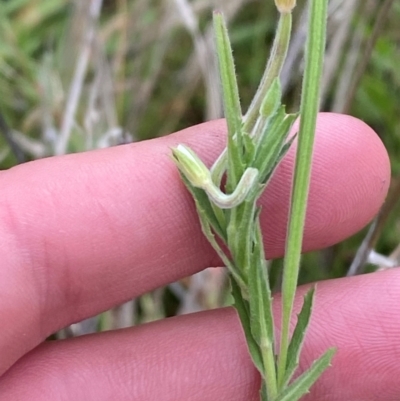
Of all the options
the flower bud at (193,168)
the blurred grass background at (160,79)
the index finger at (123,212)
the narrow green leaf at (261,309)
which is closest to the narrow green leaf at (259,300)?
the narrow green leaf at (261,309)

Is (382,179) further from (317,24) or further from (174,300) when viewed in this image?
(174,300)

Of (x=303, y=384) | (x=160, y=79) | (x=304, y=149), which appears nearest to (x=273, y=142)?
(x=304, y=149)

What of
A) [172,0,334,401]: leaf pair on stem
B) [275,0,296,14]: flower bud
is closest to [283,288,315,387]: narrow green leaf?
[172,0,334,401]: leaf pair on stem

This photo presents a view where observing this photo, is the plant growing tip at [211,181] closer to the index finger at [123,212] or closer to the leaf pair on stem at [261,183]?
the leaf pair on stem at [261,183]

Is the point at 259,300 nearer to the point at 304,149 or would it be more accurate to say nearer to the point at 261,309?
the point at 261,309

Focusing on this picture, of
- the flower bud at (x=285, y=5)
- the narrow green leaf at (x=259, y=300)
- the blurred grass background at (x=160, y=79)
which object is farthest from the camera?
the blurred grass background at (x=160, y=79)

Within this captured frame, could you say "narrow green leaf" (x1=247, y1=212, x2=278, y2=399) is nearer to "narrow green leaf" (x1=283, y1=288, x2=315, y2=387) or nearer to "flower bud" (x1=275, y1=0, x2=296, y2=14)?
"narrow green leaf" (x1=283, y1=288, x2=315, y2=387)
